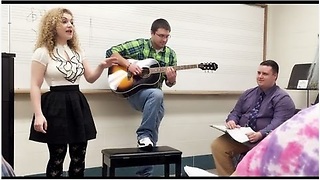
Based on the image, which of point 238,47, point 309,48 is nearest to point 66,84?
point 238,47

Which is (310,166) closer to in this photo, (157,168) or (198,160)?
(157,168)

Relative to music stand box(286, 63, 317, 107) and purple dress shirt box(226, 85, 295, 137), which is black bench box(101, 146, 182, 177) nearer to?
purple dress shirt box(226, 85, 295, 137)

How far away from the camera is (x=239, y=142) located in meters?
2.54

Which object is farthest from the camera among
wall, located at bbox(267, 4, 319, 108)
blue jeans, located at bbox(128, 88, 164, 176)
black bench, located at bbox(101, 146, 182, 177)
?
wall, located at bbox(267, 4, 319, 108)

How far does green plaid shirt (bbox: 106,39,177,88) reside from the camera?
2.64 m

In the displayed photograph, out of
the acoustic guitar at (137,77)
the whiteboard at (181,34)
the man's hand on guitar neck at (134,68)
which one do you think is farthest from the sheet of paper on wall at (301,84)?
the man's hand on guitar neck at (134,68)

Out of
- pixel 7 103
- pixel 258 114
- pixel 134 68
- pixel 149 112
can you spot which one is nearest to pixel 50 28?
pixel 7 103

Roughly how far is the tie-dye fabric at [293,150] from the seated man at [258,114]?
1.72 meters

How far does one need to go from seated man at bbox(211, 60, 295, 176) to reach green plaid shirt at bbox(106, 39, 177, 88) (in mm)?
618

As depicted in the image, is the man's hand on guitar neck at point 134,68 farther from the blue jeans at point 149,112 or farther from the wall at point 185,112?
the wall at point 185,112

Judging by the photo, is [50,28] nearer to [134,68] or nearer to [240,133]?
[134,68]

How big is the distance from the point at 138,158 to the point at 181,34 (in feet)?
4.20

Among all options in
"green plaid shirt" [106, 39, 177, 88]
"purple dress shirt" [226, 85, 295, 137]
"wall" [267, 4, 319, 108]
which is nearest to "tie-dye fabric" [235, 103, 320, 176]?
"purple dress shirt" [226, 85, 295, 137]

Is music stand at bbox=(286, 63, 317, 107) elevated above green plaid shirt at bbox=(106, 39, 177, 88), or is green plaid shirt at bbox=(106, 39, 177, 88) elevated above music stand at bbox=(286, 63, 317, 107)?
green plaid shirt at bbox=(106, 39, 177, 88)
